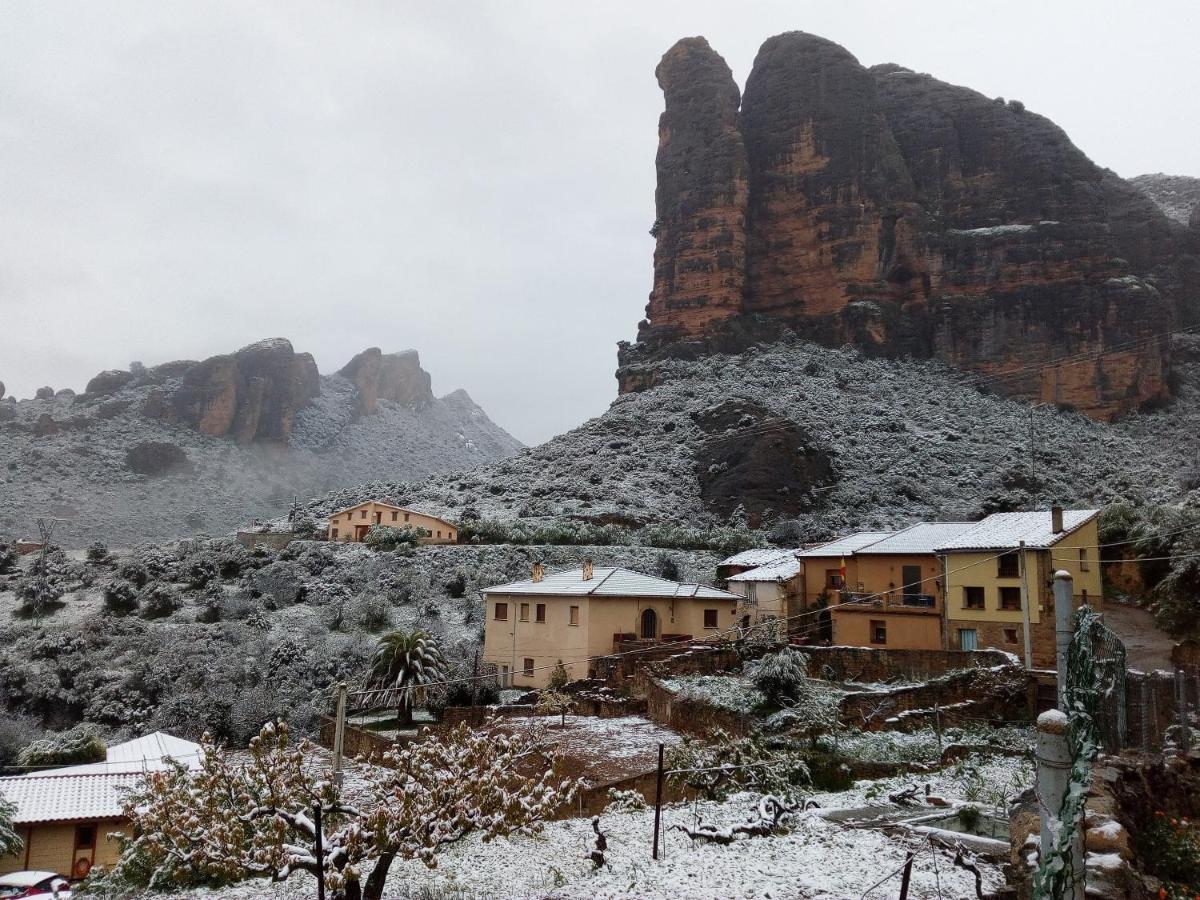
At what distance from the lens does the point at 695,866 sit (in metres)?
12.0

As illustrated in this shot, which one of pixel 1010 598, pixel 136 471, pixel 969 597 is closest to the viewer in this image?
pixel 1010 598

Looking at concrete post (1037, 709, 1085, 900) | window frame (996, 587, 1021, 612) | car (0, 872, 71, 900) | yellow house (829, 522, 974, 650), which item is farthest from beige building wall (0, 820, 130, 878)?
window frame (996, 587, 1021, 612)

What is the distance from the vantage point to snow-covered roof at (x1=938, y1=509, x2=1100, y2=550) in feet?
86.7

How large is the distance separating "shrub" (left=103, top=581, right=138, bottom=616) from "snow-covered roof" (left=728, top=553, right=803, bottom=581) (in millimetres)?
34808

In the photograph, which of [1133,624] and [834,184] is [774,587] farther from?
[834,184]

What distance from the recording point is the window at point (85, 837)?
855 inches

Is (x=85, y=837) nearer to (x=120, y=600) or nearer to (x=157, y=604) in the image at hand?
(x=157, y=604)

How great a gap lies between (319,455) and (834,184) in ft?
368

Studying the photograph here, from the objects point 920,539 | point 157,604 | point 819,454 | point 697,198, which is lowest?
point 157,604

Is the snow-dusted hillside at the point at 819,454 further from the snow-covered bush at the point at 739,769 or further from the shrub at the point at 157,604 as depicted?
the snow-covered bush at the point at 739,769

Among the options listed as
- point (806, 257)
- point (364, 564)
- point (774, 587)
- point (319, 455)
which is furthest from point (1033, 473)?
point (319, 455)

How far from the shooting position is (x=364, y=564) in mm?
54500

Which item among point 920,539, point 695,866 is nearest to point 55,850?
point 695,866

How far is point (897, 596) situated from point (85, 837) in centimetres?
2601
